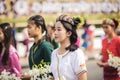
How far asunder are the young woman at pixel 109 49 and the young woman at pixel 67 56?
72.9 inches

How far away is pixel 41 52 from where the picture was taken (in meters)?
5.71

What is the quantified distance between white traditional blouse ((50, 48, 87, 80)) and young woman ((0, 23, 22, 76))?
1.55 meters

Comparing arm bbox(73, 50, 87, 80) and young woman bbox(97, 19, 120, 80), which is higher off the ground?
arm bbox(73, 50, 87, 80)

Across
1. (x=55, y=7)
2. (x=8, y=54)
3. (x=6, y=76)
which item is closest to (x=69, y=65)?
(x=6, y=76)

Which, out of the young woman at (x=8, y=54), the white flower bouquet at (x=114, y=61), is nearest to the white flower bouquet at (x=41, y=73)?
the young woman at (x=8, y=54)

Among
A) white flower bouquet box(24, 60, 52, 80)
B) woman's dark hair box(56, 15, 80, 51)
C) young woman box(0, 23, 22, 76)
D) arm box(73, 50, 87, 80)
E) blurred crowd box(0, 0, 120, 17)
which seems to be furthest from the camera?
blurred crowd box(0, 0, 120, 17)

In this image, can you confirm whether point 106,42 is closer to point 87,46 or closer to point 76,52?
point 76,52

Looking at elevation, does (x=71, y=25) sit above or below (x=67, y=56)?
above

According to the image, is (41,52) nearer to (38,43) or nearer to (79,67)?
(38,43)

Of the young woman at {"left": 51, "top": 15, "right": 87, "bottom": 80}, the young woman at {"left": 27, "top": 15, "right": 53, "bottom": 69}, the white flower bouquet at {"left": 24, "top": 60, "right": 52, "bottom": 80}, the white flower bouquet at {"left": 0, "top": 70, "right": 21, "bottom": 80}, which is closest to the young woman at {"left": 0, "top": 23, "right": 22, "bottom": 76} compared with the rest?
the white flower bouquet at {"left": 0, "top": 70, "right": 21, "bottom": 80}

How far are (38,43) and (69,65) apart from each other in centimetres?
121

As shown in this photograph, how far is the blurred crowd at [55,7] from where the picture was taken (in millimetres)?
18219

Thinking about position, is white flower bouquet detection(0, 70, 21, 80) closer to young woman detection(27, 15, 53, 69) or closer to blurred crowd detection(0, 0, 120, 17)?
young woman detection(27, 15, 53, 69)

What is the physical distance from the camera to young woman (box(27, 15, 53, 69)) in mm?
5688
